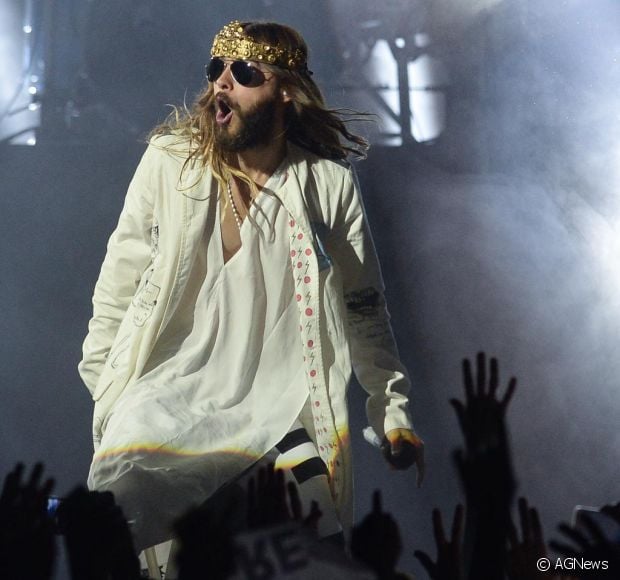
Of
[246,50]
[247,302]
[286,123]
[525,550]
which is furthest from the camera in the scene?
[286,123]

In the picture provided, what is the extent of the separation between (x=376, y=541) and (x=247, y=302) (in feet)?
2.72

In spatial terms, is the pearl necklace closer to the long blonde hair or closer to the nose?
the long blonde hair

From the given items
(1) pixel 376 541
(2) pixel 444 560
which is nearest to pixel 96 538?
(1) pixel 376 541

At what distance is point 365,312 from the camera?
2873 mm

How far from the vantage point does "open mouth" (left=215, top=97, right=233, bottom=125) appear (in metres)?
2.84

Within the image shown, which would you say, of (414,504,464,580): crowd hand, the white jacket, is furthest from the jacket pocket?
(414,504,464,580): crowd hand

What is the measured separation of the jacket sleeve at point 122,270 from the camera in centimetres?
282

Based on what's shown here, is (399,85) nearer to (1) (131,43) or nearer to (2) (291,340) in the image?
(1) (131,43)

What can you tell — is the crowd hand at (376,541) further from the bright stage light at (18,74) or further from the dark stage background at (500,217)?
the bright stage light at (18,74)

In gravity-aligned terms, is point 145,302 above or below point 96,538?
above

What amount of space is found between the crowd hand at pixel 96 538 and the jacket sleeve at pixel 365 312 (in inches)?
31.4

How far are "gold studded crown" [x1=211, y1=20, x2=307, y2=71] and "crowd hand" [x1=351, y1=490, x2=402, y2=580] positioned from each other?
128cm

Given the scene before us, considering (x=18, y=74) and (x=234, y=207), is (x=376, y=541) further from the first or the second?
(x=18, y=74)

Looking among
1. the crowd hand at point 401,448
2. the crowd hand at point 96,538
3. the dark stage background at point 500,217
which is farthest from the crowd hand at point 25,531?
the dark stage background at point 500,217
